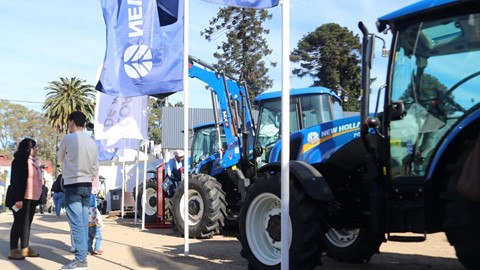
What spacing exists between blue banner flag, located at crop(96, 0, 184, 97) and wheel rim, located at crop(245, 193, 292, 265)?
2.66m

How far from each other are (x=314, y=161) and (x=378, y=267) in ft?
6.16

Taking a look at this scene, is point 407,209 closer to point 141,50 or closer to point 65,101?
point 141,50

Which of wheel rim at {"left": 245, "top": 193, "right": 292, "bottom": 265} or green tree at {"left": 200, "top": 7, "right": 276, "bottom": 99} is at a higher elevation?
green tree at {"left": 200, "top": 7, "right": 276, "bottom": 99}

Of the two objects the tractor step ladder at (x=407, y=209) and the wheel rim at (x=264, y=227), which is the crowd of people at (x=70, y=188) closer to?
the wheel rim at (x=264, y=227)

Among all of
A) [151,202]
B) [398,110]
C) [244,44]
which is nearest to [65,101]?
[244,44]

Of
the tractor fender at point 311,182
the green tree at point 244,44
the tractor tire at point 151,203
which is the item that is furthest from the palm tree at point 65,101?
the tractor fender at point 311,182

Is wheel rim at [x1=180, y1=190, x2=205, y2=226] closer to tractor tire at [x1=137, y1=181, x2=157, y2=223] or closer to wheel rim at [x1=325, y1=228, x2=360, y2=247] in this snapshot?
tractor tire at [x1=137, y1=181, x2=157, y2=223]

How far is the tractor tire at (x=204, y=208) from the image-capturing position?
413 inches

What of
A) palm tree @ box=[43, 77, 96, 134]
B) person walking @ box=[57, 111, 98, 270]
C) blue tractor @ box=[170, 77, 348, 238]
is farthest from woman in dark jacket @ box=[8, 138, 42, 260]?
palm tree @ box=[43, 77, 96, 134]

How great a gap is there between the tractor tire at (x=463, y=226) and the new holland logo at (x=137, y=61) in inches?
210

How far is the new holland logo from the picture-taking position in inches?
316

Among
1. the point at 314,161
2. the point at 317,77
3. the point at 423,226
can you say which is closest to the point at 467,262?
the point at 423,226

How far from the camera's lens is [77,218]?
20.8 feet

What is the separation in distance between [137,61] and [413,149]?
4.90 metres
